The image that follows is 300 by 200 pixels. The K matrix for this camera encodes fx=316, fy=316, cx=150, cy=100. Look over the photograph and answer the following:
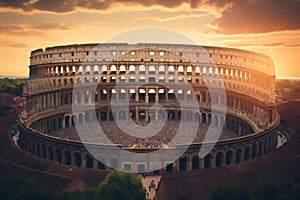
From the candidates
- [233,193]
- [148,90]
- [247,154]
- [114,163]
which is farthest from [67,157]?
[148,90]

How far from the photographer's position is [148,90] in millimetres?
75438

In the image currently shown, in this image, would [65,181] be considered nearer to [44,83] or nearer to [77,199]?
[77,199]

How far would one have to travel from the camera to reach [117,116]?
7419 cm

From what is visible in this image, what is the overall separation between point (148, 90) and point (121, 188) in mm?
46196

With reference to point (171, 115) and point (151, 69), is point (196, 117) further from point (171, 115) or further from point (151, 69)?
point (151, 69)

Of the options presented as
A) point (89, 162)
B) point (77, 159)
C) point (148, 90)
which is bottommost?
point (89, 162)

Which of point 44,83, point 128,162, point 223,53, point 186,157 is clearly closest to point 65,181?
point 128,162

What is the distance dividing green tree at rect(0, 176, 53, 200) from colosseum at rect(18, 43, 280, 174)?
27.9m

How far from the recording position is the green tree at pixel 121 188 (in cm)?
3033

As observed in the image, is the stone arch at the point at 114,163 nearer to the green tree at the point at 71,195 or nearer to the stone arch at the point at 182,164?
the stone arch at the point at 182,164

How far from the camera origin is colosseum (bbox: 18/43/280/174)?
63.0 metres

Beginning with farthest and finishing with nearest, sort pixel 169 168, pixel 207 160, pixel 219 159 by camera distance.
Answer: pixel 219 159
pixel 207 160
pixel 169 168

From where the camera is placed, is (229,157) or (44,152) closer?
(229,157)

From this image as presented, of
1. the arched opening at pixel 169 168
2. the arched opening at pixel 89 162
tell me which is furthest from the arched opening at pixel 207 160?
the arched opening at pixel 89 162
